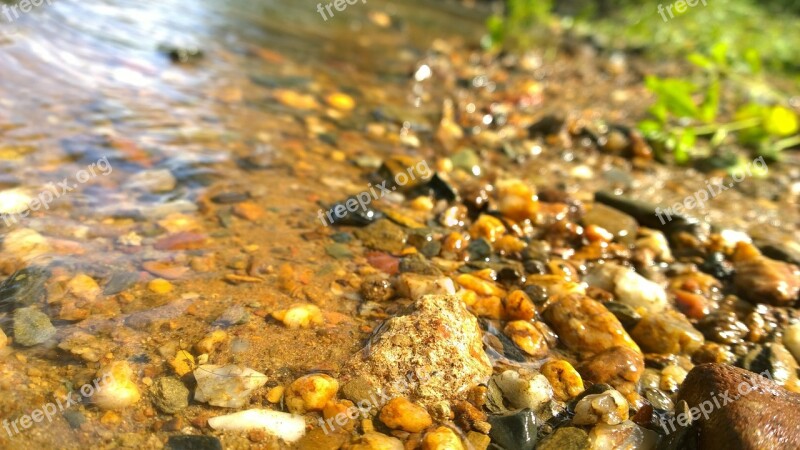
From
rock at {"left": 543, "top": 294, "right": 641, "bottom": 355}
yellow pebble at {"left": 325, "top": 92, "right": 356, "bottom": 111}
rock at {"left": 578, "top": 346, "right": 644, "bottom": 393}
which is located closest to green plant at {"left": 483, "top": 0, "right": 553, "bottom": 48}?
yellow pebble at {"left": 325, "top": 92, "right": 356, "bottom": 111}

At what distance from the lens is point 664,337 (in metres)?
2.37

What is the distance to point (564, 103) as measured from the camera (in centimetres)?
562

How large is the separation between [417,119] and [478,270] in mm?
2226

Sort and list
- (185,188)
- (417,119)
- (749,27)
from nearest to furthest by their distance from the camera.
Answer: (185,188), (417,119), (749,27)

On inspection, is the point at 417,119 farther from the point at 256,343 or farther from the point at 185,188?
the point at 256,343

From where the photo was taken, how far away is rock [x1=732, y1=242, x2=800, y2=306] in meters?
2.72

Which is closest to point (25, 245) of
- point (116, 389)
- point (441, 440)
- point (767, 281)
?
point (116, 389)

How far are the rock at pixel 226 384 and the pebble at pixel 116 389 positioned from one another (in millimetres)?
189

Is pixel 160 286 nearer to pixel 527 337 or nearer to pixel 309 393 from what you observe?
pixel 309 393

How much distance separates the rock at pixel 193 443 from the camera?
1.66 m

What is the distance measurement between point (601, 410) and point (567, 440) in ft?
0.53

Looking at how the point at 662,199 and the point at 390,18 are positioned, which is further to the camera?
the point at 390,18

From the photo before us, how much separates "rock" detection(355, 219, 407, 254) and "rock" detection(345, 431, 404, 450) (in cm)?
115

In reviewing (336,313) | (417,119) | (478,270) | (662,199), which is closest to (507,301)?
(478,270)
